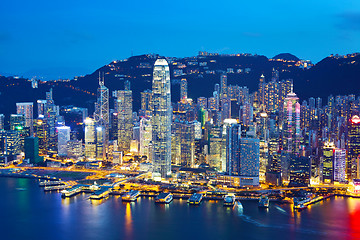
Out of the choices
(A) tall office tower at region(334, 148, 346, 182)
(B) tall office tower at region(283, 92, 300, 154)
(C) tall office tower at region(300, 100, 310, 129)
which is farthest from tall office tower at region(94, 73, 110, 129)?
(A) tall office tower at region(334, 148, 346, 182)

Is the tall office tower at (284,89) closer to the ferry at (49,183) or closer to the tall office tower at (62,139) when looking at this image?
the tall office tower at (62,139)

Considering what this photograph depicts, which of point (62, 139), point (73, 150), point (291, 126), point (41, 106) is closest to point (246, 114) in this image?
point (291, 126)

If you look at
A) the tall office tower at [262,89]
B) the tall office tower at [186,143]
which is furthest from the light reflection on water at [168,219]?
the tall office tower at [262,89]

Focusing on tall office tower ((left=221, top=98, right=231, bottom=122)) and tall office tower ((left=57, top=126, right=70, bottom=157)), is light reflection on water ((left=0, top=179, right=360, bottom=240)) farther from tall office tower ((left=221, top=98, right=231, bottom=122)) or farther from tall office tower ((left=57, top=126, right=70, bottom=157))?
tall office tower ((left=221, top=98, right=231, bottom=122))

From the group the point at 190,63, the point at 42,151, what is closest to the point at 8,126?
the point at 42,151

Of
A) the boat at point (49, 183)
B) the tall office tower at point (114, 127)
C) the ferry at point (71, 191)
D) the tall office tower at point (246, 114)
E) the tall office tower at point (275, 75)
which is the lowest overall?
the ferry at point (71, 191)

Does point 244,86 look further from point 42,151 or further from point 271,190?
point 271,190

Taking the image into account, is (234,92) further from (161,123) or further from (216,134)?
(161,123)
